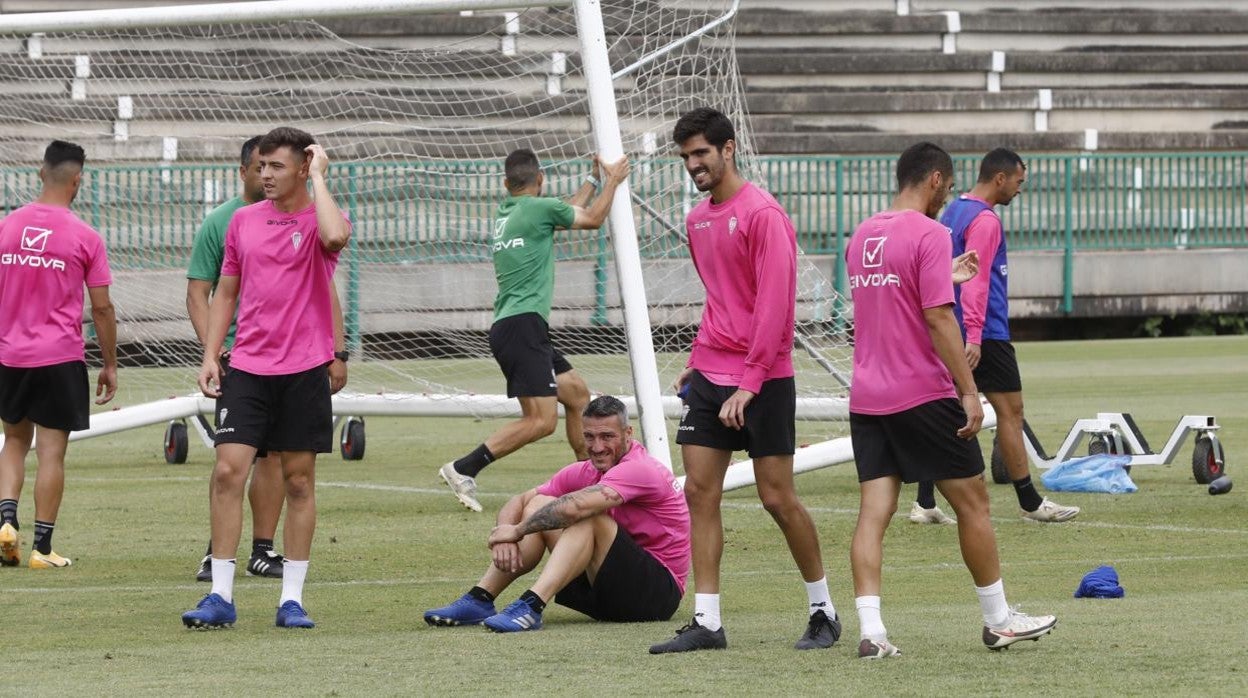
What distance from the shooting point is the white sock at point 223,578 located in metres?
7.72

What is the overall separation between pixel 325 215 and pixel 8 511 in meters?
3.16

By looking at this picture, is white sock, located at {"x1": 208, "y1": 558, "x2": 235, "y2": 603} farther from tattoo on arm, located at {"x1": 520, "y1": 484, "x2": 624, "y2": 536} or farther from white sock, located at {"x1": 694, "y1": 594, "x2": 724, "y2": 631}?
white sock, located at {"x1": 694, "y1": 594, "x2": 724, "y2": 631}

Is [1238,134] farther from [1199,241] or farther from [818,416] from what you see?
[818,416]

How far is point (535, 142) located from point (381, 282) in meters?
3.18

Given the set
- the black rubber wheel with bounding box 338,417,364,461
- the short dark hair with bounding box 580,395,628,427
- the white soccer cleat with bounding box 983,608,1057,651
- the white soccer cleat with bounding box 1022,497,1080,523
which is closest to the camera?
the white soccer cleat with bounding box 983,608,1057,651

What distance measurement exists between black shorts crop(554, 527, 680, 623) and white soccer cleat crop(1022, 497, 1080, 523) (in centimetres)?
366

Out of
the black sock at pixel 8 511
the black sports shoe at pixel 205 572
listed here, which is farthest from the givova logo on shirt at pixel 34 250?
the black sports shoe at pixel 205 572

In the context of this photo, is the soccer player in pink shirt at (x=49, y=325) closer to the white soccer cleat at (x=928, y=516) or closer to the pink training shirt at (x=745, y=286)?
the pink training shirt at (x=745, y=286)

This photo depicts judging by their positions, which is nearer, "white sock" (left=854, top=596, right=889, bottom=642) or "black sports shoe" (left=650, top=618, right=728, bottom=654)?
"white sock" (left=854, top=596, right=889, bottom=642)

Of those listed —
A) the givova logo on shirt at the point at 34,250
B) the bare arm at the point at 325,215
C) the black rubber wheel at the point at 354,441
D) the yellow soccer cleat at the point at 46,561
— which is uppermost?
the bare arm at the point at 325,215

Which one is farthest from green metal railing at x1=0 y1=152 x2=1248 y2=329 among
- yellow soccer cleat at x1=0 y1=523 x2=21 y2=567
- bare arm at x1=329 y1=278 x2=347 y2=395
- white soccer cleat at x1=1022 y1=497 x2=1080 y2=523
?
bare arm at x1=329 y1=278 x2=347 y2=395

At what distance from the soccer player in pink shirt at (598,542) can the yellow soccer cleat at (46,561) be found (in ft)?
8.99

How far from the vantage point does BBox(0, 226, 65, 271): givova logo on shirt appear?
387 inches

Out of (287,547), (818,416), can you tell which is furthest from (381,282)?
(287,547)
